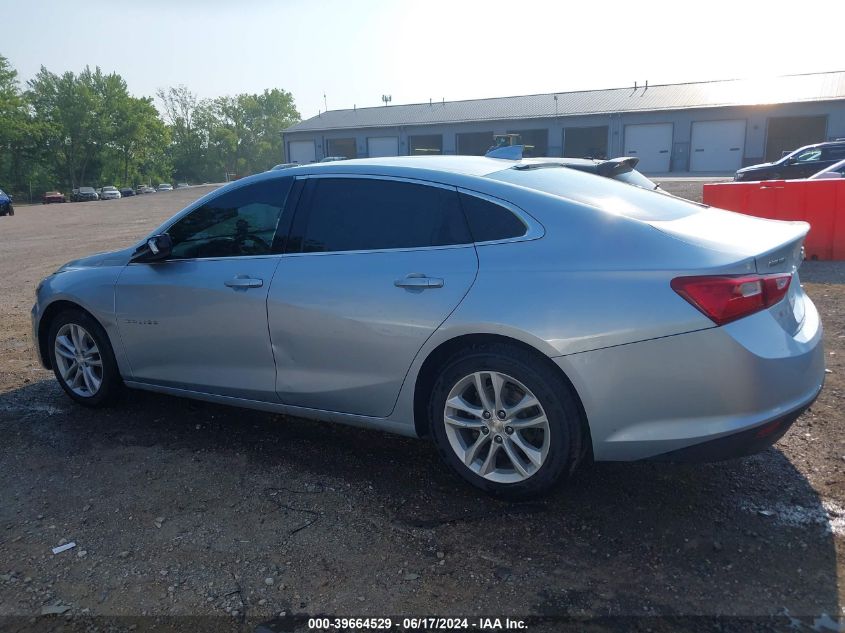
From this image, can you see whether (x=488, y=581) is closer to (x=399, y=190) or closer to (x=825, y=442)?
(x=399, y=190)

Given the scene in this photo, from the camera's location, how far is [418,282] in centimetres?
335

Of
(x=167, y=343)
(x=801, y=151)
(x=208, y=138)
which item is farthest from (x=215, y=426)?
(x=208, y=138)

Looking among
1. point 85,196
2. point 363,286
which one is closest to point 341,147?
point 85,196

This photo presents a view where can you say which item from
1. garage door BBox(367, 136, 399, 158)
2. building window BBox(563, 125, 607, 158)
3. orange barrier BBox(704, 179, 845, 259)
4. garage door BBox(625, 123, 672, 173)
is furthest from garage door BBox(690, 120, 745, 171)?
orange barrier BBox(704, 179, 845, 259)

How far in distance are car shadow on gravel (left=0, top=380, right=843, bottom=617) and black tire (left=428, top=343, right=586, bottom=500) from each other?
0.48ft

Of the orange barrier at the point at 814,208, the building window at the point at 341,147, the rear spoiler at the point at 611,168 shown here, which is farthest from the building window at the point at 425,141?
the rear spoiler at the point at 611,168

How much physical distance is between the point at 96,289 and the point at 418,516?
Result: 9.28 ft

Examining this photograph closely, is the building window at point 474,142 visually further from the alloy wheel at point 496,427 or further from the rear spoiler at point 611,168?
the alloy wheel at point 496,427

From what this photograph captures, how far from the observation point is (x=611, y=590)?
8.70 feet

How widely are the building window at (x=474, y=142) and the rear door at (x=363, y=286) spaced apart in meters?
46.7

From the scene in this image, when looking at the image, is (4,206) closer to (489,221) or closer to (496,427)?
(489,221)

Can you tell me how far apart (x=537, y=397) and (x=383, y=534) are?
3.11 feet

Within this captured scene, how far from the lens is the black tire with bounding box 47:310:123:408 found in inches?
184

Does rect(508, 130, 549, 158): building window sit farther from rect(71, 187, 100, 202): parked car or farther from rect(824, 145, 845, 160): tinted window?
rect(71, 187, 100, 202): parked car
